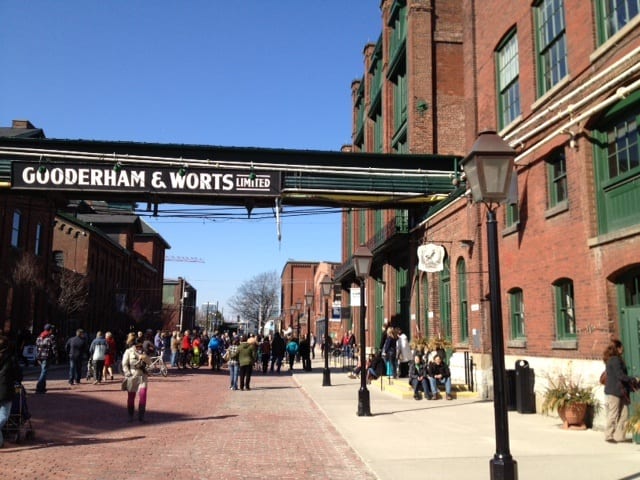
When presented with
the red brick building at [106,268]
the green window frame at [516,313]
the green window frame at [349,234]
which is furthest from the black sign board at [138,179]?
the green window frame at [349,234]

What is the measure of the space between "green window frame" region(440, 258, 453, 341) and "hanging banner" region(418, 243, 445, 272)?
2.76 ft

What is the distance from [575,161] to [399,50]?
55.9ft

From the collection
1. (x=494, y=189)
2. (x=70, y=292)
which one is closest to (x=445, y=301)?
(x=494, y=189)

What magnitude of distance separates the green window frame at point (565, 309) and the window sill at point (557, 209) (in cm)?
146

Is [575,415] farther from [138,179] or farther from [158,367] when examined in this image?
[158,367]

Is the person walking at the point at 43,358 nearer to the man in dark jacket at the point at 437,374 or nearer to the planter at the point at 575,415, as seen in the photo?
the man in dark jacket at the point at 437,374

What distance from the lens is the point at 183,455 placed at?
8.88 meters

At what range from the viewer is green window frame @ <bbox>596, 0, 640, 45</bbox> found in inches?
434

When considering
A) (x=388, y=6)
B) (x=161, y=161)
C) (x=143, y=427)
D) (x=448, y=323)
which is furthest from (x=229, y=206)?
(x=388, y=6)

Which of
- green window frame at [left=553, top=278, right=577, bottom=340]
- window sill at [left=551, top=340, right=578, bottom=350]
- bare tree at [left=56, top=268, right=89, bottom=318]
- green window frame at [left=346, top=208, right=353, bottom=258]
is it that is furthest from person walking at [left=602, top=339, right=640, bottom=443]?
bare tree at [left=56, top=268, right=89, bottom=318]

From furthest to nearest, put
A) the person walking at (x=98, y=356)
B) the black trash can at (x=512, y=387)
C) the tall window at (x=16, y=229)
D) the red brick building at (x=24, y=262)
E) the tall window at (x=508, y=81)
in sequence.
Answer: the tall window at (x=16, y=229) < the red brick building at (x=24, y=262) < the person walking at (x=98, y=356) < the tall window at (x=508, y=81) < the black trash can at (x=512, y=387)

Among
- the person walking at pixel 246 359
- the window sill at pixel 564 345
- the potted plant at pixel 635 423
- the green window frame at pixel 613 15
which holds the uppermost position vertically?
the green window frame at pixel 613 15

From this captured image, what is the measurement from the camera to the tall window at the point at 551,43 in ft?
44.9

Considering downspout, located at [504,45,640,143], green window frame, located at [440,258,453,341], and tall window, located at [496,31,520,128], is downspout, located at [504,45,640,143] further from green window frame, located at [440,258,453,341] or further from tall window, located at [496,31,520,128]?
green window frame, located at [440,258,453,341]
